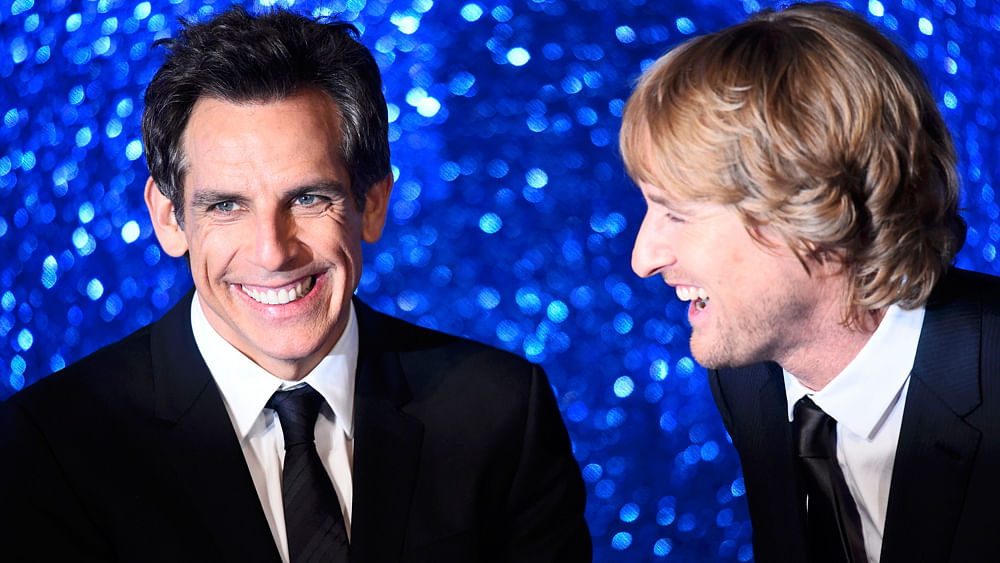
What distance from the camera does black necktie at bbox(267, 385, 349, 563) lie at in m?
1.61

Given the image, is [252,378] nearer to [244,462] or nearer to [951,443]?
[244,462]

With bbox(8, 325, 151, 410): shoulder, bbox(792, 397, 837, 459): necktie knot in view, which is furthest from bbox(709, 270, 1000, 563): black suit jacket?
bbox(8, 325, 151, 410): shoulder

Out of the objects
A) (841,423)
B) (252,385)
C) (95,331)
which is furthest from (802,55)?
(95,331)

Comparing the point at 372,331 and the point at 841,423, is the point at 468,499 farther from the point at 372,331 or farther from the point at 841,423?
the point at 841,423

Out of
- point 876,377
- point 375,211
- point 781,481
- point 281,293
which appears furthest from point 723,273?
point 281,293

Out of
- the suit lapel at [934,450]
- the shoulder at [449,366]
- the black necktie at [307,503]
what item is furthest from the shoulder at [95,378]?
the suit lapel at [934,450]

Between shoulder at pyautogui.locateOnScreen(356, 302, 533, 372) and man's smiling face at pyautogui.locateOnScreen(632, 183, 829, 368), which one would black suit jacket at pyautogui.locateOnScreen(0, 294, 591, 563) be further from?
man's smiling face at pyautogui.locateOnScreen(632, 183, 829, 368)

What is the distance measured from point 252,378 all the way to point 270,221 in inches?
10.1

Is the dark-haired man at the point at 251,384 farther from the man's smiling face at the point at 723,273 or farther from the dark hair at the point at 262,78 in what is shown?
the man's smiling face at the point at 723,273

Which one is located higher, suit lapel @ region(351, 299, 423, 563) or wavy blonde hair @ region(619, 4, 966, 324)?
wavy blonde hair @ region(619, 4, 966, 324)

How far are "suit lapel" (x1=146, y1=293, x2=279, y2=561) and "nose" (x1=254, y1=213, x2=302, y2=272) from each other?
203 millimetres

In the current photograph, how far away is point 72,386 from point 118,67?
0.48 meters

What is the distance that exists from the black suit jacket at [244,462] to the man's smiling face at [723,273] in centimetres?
28

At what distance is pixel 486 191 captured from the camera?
1623 millimetres
